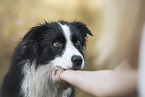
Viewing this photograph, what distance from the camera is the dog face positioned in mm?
1549

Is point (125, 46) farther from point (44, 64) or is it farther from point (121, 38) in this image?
point (44, 64)

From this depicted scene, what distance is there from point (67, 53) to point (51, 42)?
0.74 feet

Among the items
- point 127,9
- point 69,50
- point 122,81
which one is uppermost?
point 127,9

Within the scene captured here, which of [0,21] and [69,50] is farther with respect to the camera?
[0,21]

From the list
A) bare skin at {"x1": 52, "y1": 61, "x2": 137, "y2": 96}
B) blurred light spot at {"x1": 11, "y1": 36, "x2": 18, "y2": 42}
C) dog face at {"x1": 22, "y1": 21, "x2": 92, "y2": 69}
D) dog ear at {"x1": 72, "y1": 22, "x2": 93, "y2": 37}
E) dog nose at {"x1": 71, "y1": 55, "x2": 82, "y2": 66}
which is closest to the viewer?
bare skin at {"x1": 52, "y1": 61, "x2": 137, "y2": 96}

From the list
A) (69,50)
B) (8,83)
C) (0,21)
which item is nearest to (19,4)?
(0,21)

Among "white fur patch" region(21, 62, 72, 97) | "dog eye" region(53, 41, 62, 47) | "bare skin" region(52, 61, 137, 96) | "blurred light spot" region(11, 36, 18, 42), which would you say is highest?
"blurred light spot" region(11, 36, 18, 42)

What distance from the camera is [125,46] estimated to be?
62 centimetres

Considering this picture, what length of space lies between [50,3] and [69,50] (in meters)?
1.64

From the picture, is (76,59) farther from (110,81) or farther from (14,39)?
(14,39)

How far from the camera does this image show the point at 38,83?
5.41 feet

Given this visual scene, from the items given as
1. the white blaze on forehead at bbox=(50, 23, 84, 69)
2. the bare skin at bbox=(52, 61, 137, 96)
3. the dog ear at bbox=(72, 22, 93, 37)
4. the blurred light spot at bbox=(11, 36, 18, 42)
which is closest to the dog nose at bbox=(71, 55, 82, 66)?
the white blaze on forehead at bbox=(50, 23, 84, 69)

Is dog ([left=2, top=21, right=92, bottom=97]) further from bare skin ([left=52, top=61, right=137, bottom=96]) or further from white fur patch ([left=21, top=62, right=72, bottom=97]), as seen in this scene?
bare skin ([left=52, top=61, right=137, bottom=96])

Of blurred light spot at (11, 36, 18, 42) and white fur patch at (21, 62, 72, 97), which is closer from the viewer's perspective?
white fur patch at (21, 62, 72, 97)
